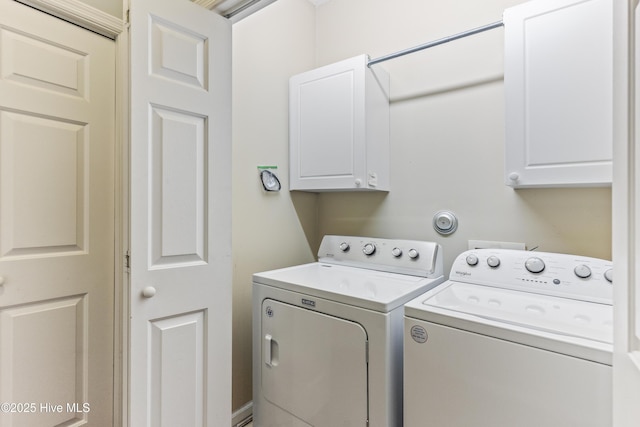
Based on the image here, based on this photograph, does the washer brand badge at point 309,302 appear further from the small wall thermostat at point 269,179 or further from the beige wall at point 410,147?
the small wall thermostat at point 269,179

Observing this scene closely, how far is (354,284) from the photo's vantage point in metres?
1.53

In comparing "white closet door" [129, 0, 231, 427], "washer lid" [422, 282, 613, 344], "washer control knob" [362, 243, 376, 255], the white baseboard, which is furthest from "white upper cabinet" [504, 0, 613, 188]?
the white baseboard

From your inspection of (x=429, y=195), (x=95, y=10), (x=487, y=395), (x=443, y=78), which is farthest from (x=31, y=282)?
(x=443, y=78)

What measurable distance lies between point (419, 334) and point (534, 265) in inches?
25.8

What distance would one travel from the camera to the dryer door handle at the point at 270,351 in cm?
159

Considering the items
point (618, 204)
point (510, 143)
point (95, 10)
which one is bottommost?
point (618, 204)

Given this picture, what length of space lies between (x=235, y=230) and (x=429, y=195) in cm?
120

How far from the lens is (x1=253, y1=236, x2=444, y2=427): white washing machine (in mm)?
1241

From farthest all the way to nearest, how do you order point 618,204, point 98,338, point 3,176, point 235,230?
point 235,230, point 98,338, point 3,176, point 618,204

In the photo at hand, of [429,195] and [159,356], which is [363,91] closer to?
[429,195]

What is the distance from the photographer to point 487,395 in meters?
1.00

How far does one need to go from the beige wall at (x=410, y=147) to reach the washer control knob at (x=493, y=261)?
0.97 feet

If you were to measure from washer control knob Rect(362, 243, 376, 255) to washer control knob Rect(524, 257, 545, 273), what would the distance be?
0.77 meters

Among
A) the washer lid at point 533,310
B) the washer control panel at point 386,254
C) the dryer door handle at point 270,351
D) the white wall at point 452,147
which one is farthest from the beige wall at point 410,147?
the washer lid at point 533,310
